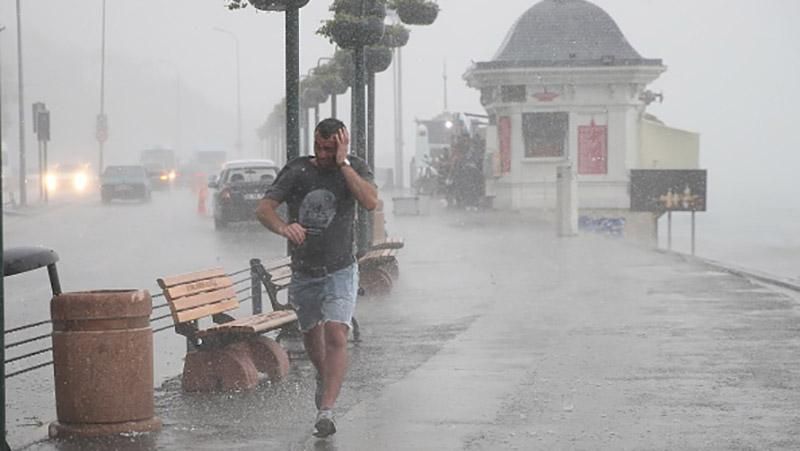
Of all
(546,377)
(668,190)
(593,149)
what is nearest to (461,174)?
(593,149)

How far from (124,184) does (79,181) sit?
100 ft

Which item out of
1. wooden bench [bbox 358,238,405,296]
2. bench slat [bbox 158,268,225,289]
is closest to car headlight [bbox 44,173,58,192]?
wooden bench [bbox 358,238,405,296]

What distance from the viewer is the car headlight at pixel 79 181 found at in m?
95.8

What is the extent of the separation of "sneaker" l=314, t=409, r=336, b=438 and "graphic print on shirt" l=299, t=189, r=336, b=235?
107cm

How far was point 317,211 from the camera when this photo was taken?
10.2m

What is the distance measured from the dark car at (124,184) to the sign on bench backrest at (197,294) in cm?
5482

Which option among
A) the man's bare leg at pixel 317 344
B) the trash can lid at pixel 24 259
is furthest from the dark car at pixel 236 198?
the man's bare leg at pixel 317 344

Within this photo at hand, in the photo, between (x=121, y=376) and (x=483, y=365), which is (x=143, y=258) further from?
(x=121, y=376)

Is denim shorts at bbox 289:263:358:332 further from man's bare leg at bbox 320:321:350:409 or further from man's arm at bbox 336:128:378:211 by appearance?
man's arm at bbox 336:128:378:211

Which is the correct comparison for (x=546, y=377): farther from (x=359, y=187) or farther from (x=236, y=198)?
→ (x=236, y=198)

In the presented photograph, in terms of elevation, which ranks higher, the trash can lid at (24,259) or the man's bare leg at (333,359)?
the trash can lid at (24,259)

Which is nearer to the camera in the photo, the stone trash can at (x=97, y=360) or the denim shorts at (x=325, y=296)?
the stone trash can at (x=97, y=360)

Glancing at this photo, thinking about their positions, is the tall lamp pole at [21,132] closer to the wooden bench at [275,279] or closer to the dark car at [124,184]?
the dark car at [124,184]

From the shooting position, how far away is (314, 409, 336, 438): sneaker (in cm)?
1021
